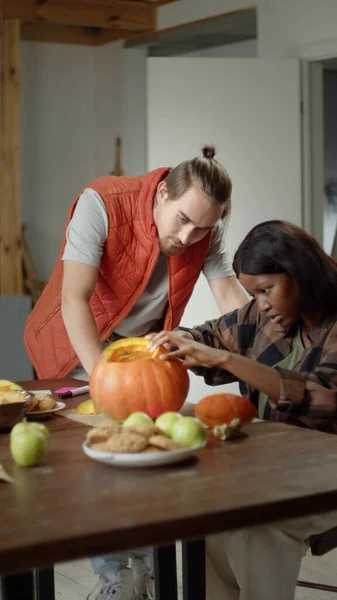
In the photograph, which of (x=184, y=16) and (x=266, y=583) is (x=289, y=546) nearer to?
(x=266, y=583)

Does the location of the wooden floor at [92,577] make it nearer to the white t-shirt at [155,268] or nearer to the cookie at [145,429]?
the white t-shirt at [155,268]

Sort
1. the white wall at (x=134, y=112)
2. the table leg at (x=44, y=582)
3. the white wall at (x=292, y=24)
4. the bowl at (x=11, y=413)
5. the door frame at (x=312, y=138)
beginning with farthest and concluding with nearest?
1. the white wall at (x=134, y=112)
2. the door frame at (x=312, y=138)
3. the white wall at (x=292, y=24)
4. the table leg at (x=44, y=582)
5. the bowl at (x=11, y=413)

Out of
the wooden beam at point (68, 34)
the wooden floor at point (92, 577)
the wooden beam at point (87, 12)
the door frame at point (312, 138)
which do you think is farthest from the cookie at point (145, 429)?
the wooden beam at point (68, 34)

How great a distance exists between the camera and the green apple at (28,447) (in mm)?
1393

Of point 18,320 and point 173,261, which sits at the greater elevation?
point 173,261

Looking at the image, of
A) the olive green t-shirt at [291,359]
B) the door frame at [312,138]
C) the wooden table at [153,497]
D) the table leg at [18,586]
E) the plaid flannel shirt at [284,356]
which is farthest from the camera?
the door frame at [312,138]

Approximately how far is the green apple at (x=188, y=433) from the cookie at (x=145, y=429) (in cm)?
3

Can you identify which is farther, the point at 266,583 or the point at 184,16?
the point at 184,16

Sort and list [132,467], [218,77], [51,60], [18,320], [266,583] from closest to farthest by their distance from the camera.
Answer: [132,467] → [266,583] → [18,320] → [218,77] → [51,60]

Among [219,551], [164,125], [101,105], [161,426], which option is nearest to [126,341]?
[161,426]

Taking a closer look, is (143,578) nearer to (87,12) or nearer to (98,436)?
(98,436)

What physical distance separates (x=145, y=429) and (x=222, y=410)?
303 millimetres

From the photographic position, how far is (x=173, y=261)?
235 centimetres

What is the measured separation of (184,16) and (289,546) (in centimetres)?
468
